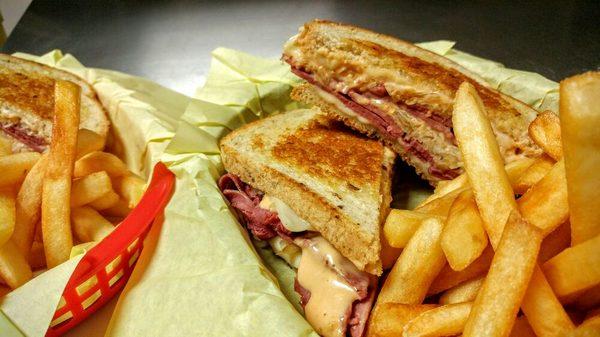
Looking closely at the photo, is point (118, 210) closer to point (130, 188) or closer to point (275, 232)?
point (130, 188)

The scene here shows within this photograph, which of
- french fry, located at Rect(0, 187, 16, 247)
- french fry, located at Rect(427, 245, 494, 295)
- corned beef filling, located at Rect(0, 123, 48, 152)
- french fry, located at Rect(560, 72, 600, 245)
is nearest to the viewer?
french fry, located at Rect(560, 72, 600, 245)

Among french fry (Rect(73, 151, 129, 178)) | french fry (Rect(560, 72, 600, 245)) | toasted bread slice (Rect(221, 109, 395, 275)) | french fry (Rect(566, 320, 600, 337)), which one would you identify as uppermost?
french fry (Rect(560, 72, 600, 245))

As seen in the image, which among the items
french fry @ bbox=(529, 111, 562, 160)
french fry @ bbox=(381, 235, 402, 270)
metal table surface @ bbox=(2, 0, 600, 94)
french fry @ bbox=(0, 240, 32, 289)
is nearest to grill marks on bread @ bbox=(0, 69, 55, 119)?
french fry @ bbox=(0, 240, 32, 289)

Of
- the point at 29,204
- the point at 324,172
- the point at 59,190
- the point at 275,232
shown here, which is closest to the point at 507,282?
the point at 324,172

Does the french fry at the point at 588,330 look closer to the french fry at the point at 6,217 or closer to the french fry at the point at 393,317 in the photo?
the french fry at the point at 393,317

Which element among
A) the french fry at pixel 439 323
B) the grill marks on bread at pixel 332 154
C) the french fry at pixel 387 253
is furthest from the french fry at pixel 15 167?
the french fry at pixel 439 323

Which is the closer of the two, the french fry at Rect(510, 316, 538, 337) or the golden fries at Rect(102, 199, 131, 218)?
the french fry at Rect(510, 316, 538, 337)

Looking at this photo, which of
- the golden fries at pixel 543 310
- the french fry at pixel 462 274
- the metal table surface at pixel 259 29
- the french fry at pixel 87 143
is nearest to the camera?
the golden fries at pixel 543 310

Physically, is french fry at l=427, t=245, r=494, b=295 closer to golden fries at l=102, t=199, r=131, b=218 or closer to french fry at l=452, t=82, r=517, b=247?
french fry at l=452, t=82, r=517, b=247
